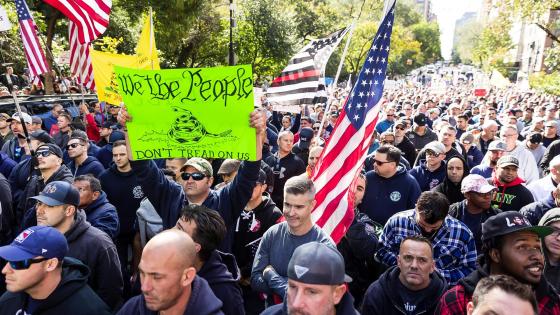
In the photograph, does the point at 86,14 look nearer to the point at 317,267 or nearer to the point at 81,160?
the point at 81,160

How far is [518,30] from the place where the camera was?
72.2m

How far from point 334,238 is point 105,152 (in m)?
4.99

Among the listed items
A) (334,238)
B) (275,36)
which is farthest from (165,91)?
(275,36)

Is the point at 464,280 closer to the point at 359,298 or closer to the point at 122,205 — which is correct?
the point at 359,298

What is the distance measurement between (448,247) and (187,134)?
2.35 meters

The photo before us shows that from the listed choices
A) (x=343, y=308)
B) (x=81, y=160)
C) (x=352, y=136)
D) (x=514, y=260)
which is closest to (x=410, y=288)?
(x=514, y=260)

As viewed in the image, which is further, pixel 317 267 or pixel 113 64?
pixel 113 64

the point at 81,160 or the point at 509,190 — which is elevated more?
the point at 81,160

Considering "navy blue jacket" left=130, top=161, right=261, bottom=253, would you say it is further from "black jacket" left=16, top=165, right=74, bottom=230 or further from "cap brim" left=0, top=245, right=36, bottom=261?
"black jacket" left=16, top=165, right=74, bottom=230

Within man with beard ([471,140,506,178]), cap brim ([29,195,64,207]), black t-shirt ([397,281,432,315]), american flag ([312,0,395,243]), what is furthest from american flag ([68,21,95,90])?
black t-shirt ([397,281,432,315])

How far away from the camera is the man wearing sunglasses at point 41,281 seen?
299 cm

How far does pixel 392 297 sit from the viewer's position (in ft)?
11.4

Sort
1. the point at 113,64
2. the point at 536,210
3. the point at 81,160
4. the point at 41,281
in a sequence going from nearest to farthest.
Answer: the point at 41,281, the point at 536,210, the point at 81,160, the point at 113,64

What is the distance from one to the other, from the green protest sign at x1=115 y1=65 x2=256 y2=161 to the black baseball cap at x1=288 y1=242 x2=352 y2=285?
1.41 m
